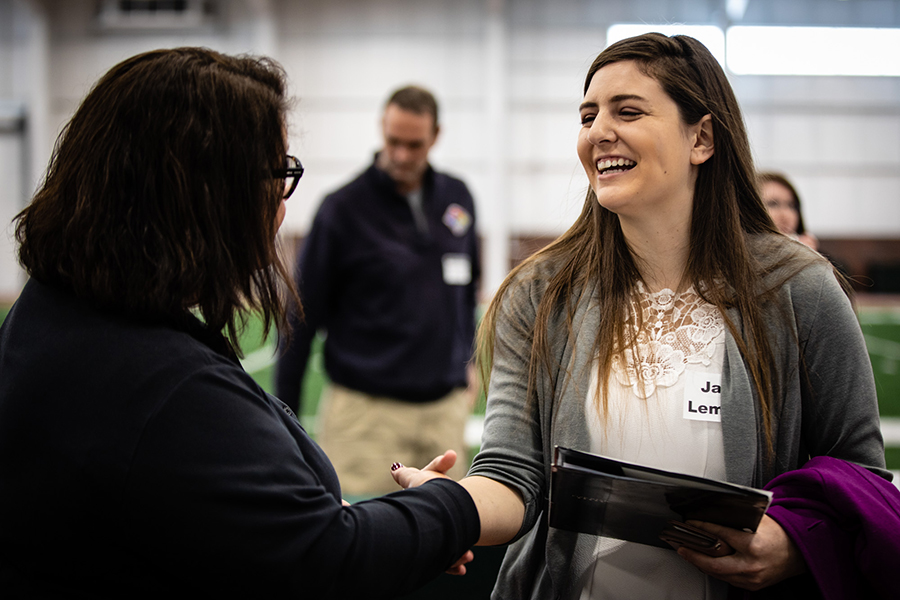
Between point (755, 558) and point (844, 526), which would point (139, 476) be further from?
point (844, 526)

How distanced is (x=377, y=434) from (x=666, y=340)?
2.09 metres

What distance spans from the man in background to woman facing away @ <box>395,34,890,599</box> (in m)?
1.75

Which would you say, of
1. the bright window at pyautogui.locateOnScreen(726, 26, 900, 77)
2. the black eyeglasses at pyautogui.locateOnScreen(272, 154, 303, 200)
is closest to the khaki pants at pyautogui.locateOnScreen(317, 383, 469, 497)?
the black eyeglasses at pyautogui.locateOnScreen(272, 154, 303, 200)

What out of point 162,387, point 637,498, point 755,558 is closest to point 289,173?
point 162,387

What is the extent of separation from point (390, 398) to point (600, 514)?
2.17 metres

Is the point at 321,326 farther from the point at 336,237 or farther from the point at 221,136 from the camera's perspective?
the point at 221,136

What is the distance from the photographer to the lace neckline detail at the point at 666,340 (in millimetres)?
1469

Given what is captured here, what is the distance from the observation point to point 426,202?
11.9 ft

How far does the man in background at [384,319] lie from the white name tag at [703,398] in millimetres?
2035

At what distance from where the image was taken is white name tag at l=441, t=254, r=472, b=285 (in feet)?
11.8

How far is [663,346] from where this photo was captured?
1499 mm

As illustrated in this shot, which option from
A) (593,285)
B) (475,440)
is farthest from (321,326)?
(475,440)

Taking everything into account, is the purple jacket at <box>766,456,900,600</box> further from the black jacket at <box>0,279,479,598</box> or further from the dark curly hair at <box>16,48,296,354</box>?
the dark curly hair at <box>16,48,296,354</box>

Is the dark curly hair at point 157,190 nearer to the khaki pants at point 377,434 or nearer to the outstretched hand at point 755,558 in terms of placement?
the outstretched hand at point 755,558
